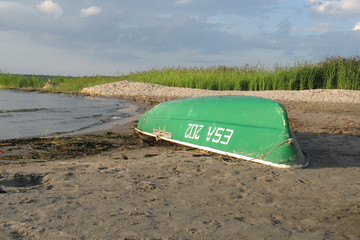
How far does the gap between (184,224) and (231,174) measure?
1.20 meters

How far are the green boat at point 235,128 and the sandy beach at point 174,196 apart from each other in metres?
0.18

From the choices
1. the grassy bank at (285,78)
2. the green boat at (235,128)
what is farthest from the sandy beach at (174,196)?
the grassy bank at (285,78)

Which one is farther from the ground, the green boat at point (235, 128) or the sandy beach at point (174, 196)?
the green boat at point (235, 128)

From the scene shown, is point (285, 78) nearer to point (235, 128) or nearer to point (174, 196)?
point (235, 128)

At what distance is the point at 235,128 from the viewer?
4.06 meters

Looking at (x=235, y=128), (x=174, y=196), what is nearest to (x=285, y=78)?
(x=235, y=128)

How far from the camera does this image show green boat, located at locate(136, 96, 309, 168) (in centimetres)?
368

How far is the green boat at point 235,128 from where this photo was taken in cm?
368

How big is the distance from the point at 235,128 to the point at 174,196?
5.50 feet

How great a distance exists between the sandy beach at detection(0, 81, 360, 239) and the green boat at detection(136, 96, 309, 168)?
177mm

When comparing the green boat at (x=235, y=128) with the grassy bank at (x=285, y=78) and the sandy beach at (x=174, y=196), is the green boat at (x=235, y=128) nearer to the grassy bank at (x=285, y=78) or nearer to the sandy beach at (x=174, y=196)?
the sandy beach at (x=174, y=196)

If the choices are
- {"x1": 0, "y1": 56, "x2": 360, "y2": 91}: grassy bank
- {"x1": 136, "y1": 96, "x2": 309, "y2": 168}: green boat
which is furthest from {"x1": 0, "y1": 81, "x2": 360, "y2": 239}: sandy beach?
{"x1": 0, "y1": 56, "x2": 360, "y2": 91}: grassy bank

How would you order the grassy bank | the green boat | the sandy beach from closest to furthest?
the sandy beach → the green boat → the grassy bank

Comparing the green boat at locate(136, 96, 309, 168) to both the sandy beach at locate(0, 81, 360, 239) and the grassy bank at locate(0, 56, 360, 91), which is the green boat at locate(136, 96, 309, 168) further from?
the grassy bank at locate(0, 56, 360, 91)
